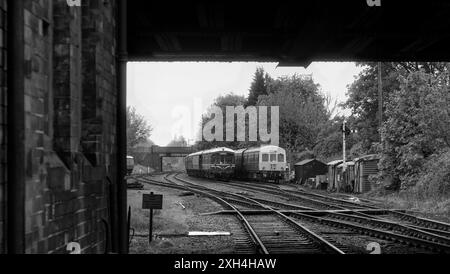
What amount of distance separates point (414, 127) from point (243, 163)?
16.5 meters

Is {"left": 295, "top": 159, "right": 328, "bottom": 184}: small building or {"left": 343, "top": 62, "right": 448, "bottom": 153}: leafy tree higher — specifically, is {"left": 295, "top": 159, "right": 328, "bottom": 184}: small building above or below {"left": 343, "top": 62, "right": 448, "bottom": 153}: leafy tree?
below

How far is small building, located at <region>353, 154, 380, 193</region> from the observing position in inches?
1120

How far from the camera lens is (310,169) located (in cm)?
3597

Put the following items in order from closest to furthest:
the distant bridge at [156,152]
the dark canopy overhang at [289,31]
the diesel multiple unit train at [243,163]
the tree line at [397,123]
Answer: the dark canopy overhang at [289,31], the tree line at [397,123], the distant bridge at [156,152], the diesel multiple unit train at [243,163]

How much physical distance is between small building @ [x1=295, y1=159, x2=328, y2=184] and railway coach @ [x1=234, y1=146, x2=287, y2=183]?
3.44 ft

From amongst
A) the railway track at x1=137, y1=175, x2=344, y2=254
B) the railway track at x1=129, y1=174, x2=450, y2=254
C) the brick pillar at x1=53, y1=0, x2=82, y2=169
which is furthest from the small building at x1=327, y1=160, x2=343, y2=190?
the brick pillar at x1=53, y1=0, x2=82, y2=169

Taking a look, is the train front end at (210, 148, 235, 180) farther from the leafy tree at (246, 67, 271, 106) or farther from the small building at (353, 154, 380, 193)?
the leafy tree at (246, 67, 271, 106)

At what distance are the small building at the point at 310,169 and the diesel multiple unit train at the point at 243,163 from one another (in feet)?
3.51

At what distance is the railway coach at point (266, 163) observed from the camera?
34.5 m

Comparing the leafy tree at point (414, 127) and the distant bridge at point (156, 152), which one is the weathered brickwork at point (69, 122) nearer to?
the leafy tree at point (414, 127)

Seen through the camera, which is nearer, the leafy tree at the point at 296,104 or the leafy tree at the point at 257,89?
the leafy tree at the point at 257,89

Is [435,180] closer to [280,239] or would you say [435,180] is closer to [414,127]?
[414,127]

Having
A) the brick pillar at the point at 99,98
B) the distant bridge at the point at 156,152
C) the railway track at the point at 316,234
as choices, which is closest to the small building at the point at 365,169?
the railway track at the point at 316,234
